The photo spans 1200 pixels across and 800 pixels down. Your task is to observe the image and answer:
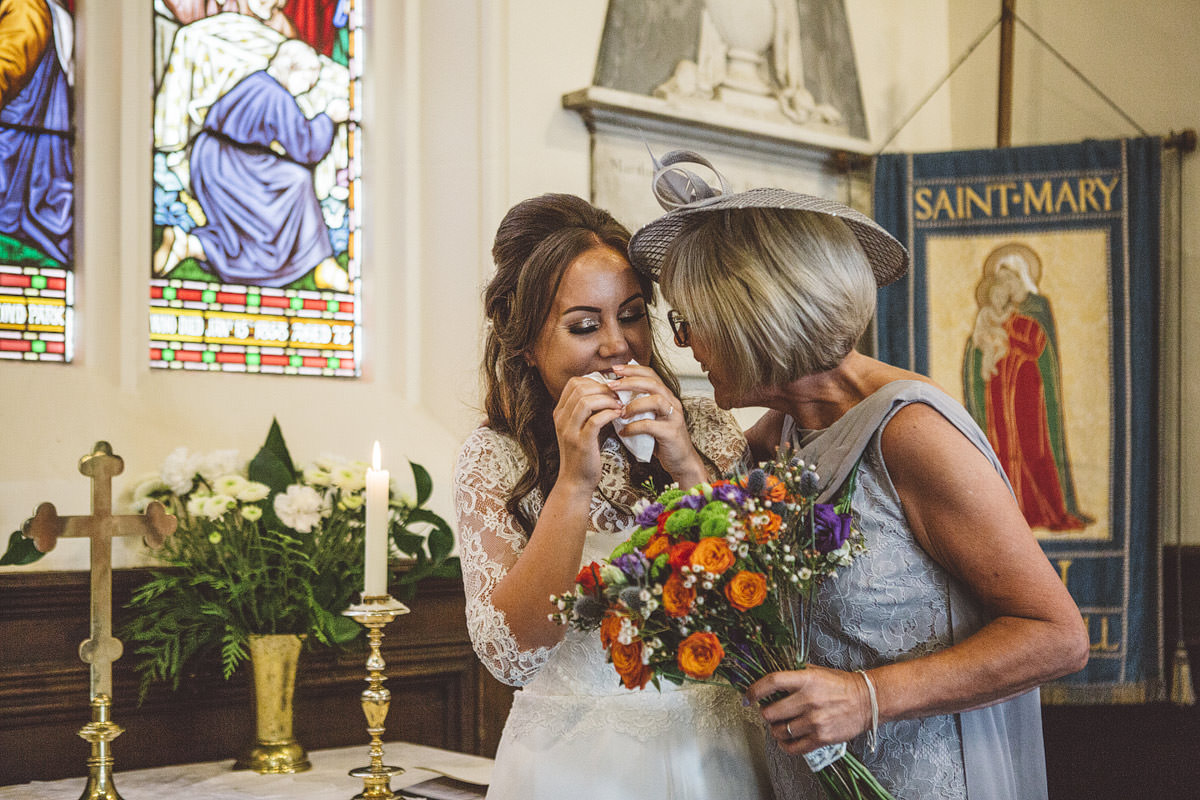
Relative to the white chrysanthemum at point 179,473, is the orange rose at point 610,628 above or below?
below

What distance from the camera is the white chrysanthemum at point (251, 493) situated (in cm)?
277

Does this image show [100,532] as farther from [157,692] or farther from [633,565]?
[633,565]

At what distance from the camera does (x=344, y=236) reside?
3.90 m

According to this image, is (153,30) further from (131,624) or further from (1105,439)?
(1105,439)

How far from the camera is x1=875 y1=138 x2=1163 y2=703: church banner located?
4.05 meters

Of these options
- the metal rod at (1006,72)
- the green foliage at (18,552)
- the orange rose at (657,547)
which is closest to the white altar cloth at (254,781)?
the green foliage at (18,552)

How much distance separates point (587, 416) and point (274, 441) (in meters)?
1.54

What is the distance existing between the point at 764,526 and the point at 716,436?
0.72m

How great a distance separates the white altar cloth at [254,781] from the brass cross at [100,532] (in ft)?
0.97

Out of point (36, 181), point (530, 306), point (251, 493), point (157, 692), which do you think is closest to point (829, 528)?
point (530, 306)

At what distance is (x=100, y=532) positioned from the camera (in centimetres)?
242

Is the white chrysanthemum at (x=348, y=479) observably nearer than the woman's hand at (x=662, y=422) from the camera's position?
Answer: No

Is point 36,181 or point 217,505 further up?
point 36,181

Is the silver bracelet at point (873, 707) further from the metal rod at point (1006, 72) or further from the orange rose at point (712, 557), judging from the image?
the metal rod at point (1006, 72)
